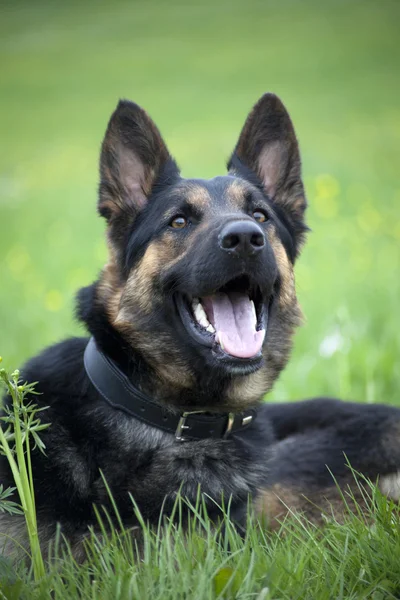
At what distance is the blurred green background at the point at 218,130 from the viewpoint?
8438mm

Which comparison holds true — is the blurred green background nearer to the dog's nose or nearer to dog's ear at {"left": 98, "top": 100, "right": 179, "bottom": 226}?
dog's ear at {"left": 98, "top": 100, "right": 179, "bottom": 226}

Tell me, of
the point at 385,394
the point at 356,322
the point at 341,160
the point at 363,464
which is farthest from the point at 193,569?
the point at 341,160

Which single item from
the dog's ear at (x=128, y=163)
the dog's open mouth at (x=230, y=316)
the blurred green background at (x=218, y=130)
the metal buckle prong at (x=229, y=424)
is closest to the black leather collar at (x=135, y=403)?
the metal buckle prong at (x=229, y=424)

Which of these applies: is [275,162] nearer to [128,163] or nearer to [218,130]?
[128,163]

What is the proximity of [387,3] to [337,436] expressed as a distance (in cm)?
2385

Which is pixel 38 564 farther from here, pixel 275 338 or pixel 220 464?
pixel 275 338

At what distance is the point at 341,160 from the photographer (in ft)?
59.1

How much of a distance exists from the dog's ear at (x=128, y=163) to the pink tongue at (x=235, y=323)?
75cm

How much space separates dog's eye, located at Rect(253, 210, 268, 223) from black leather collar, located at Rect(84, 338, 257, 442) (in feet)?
3.70

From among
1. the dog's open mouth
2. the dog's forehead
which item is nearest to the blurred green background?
the dog's forehead

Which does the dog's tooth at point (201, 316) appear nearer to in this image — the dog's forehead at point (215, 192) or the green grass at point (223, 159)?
the dog's forehead at point (215, 192)

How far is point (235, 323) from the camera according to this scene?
3.84 m

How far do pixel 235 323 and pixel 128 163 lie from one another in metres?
1.15

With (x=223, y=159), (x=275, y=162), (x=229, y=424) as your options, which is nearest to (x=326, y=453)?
(x=229, y=424)
